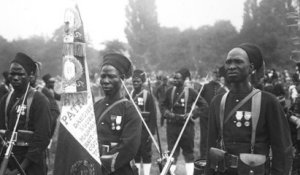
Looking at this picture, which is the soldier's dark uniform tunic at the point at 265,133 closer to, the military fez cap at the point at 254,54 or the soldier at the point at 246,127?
the soldier at the point at 246,127

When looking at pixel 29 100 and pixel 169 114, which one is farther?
pixel 169 114

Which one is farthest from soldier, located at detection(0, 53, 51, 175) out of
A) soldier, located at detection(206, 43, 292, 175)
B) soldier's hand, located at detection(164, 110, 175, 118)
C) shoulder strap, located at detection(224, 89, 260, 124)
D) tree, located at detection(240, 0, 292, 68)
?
tree, located at detection(240, 0, 292, 68)

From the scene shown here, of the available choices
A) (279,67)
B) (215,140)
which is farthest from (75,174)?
(279,67)

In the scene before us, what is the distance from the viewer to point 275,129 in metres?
3.31

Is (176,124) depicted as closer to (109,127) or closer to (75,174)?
(109,127)

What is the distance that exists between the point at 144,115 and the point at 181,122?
101 centimetres

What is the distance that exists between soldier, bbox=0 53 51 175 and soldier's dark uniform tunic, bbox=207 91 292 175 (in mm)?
2252

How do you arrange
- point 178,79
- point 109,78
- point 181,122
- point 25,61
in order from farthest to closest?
point 178,79, point 181,122, point 25,61, point 109,78

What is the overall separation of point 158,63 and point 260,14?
17.3 meters

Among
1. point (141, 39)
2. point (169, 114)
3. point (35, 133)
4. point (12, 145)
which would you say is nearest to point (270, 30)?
point (141, 39)

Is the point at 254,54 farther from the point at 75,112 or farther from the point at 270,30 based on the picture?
the point at 270,30

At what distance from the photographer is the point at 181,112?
27.2 feet

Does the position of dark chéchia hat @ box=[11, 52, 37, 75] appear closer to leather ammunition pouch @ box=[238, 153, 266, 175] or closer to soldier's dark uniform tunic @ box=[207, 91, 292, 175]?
soldier's dark uniform tunic @ box=[207, 91, 292, 175]

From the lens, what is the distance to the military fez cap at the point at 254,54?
11.9ft
